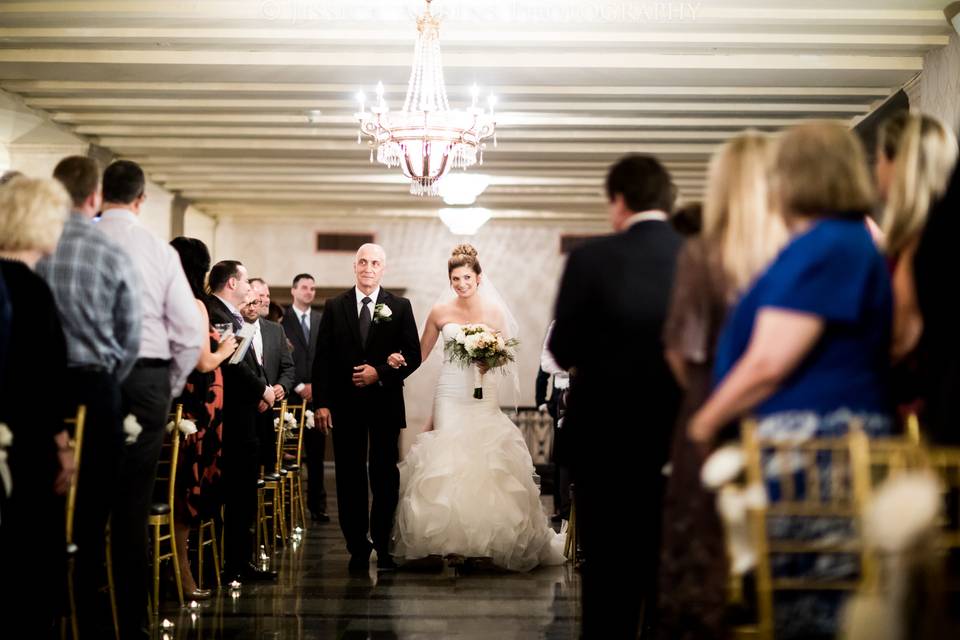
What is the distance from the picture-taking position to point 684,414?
2.94 m

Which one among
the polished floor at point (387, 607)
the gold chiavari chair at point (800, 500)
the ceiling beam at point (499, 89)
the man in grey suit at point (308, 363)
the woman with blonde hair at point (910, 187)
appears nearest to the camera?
the gold chiavari chair at point (800, 500)

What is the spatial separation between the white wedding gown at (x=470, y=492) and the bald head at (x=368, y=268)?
0.58 meters

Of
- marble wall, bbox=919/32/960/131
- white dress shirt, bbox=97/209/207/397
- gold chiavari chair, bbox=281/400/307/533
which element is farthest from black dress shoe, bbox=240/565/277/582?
marble wall, bbox=919/32/960/131

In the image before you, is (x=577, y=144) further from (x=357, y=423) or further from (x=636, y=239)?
(x=636, y=239)

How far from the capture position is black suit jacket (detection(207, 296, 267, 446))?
5.81 meters

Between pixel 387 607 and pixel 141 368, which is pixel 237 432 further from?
pixel 141 368

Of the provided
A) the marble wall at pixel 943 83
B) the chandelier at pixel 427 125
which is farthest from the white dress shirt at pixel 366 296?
the marble wall at pixel 943 83

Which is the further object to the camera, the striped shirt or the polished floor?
the polished floor

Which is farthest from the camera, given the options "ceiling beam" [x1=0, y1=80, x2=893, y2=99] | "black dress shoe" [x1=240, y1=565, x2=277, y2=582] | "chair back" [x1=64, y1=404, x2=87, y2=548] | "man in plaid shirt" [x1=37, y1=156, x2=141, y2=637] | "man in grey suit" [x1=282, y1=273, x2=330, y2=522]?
"man in grey suit" [x1=282, y1=273, x2=330, y2=522]

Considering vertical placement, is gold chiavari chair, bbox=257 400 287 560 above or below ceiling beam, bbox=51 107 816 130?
below

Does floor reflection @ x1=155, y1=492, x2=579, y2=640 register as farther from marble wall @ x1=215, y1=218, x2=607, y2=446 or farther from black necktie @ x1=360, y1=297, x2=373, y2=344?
marble wall @ x1=215, y1=218, x2=607, y2=446

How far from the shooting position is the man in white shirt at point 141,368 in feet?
13.6

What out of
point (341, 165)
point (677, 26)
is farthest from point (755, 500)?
point (341, 165)

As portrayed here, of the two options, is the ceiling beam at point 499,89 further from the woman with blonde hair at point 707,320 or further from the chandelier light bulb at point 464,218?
the woman with blonde hair at point 707,320
